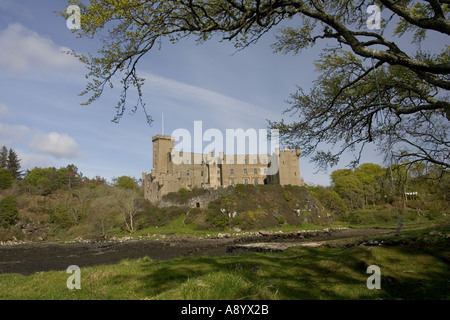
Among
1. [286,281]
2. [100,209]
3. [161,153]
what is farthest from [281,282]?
[161,153]

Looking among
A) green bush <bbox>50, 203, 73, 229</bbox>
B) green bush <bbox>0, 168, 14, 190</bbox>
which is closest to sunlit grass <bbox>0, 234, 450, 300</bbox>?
green bush <bbox>50, 203, 73, 229</bbox>

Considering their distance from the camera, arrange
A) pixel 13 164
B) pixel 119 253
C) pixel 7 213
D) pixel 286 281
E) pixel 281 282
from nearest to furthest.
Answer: pixel 281 282, pixel 286 281, pixel 119 253, pixel 7 213, pixel 13 164

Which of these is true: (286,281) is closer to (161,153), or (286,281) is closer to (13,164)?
(161,153)

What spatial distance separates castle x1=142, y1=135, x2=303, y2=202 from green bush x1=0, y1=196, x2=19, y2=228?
26063 mm

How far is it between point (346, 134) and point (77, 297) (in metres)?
10.7

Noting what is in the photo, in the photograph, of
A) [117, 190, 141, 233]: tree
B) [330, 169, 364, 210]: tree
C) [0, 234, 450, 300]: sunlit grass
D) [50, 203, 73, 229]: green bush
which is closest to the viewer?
[0, 234, 450, 300]: sunlit grass

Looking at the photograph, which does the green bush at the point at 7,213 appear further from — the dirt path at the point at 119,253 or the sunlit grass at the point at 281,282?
the sunlit grass at the point at 281,282

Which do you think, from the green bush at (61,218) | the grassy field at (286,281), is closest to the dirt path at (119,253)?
the grassy field at (286,281)

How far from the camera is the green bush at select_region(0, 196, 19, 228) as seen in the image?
2051 inches

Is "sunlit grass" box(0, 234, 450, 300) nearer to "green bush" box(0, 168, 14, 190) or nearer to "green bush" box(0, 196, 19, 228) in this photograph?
"green bush" box(0, 196, 19, 228)

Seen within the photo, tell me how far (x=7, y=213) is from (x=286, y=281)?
6020 cm

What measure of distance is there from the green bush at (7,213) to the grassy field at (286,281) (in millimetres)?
50599

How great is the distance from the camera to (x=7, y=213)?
52.4 metres
